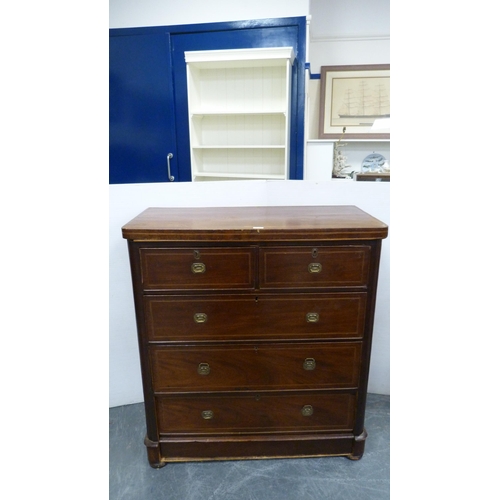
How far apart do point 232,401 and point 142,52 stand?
2.79 metres

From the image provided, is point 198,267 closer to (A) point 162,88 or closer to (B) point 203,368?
(B) point 203,368

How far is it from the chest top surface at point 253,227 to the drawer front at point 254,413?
26.9 inches

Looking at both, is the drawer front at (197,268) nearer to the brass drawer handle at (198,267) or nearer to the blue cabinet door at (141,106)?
the brass drawer handle at (198,267)

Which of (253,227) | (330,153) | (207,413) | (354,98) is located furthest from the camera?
(354,98)

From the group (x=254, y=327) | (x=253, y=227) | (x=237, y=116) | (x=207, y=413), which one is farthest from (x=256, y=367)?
(x=237, y=116)

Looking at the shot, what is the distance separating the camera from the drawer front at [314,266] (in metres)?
1.28

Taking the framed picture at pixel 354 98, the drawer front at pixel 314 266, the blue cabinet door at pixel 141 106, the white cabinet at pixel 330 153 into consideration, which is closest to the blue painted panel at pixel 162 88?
the blue cabinet door at pixel 141 106

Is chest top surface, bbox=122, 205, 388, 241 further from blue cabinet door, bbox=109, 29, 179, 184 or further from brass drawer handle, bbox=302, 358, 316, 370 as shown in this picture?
blue cabinet door, bbox=109, 29, 179, 184

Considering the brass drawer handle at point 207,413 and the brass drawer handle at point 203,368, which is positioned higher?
the brass drawer handle at point 203,368

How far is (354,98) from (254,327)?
264 centimetres

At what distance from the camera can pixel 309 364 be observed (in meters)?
1.41

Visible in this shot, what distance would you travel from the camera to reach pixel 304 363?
4.63 ft

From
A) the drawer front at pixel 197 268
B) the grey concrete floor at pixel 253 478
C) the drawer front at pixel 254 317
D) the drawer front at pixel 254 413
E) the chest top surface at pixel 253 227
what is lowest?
the grey concrete floor at pixel 253 478

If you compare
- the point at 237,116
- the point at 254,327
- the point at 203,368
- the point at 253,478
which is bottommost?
the point at 253,478
